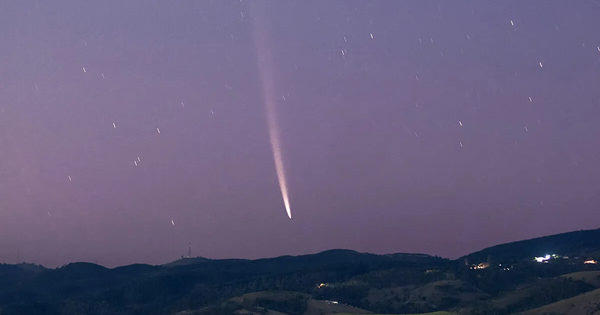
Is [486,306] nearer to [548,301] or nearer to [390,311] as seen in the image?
[548,301]

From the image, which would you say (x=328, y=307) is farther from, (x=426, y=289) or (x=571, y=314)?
(x=571, y=314)

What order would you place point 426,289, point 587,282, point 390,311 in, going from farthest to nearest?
point 426,289
point 390,311
point 587,282

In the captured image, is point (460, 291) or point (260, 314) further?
point (460, 291)

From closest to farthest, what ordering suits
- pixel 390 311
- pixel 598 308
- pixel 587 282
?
pixel 598 308 < pixel 587 282 < pixel 390 311

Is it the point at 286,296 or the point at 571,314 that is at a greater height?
the point at 286,296

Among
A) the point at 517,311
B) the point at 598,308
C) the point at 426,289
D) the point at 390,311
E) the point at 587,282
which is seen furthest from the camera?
the point at 426,289

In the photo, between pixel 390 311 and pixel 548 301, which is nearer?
pixel 548 301

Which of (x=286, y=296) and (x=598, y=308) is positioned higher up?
(x=286, y=296)

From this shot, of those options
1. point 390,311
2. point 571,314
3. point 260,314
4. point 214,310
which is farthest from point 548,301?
point 214,310

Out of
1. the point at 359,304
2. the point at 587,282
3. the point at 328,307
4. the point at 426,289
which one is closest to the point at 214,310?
the point at 328,307
